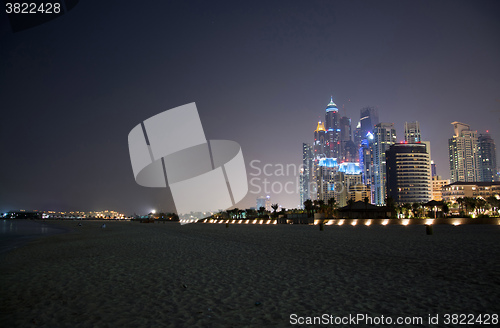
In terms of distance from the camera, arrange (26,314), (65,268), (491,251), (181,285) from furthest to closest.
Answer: (491,251) → (65,268) → (181,285) → (26,314)

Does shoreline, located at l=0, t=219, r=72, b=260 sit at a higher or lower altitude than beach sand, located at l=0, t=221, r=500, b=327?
lower

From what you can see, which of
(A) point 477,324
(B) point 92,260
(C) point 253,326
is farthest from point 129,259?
(A) point 477,324

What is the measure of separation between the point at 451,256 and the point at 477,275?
14.5ft

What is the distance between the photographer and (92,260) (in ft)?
51.2

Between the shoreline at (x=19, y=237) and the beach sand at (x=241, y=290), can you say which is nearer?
the beach sand at (x=241, y=290)

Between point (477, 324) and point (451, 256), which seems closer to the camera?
point (477, 324)

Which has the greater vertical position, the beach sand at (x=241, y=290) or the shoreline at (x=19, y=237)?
the beach sand at (x=241, y=290)

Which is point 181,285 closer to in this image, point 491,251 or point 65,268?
point 65,268

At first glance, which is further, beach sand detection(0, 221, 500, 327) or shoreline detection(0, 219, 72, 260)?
shoreline detection(0, 219, 72, 260)

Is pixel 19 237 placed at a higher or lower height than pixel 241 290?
lower

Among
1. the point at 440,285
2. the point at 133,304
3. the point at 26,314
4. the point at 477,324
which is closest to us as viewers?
the point at 477,324

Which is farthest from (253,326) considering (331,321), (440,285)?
(440,285)

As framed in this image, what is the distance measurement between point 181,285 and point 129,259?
6998mm

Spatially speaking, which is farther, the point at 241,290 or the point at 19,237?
the point at 19,237
